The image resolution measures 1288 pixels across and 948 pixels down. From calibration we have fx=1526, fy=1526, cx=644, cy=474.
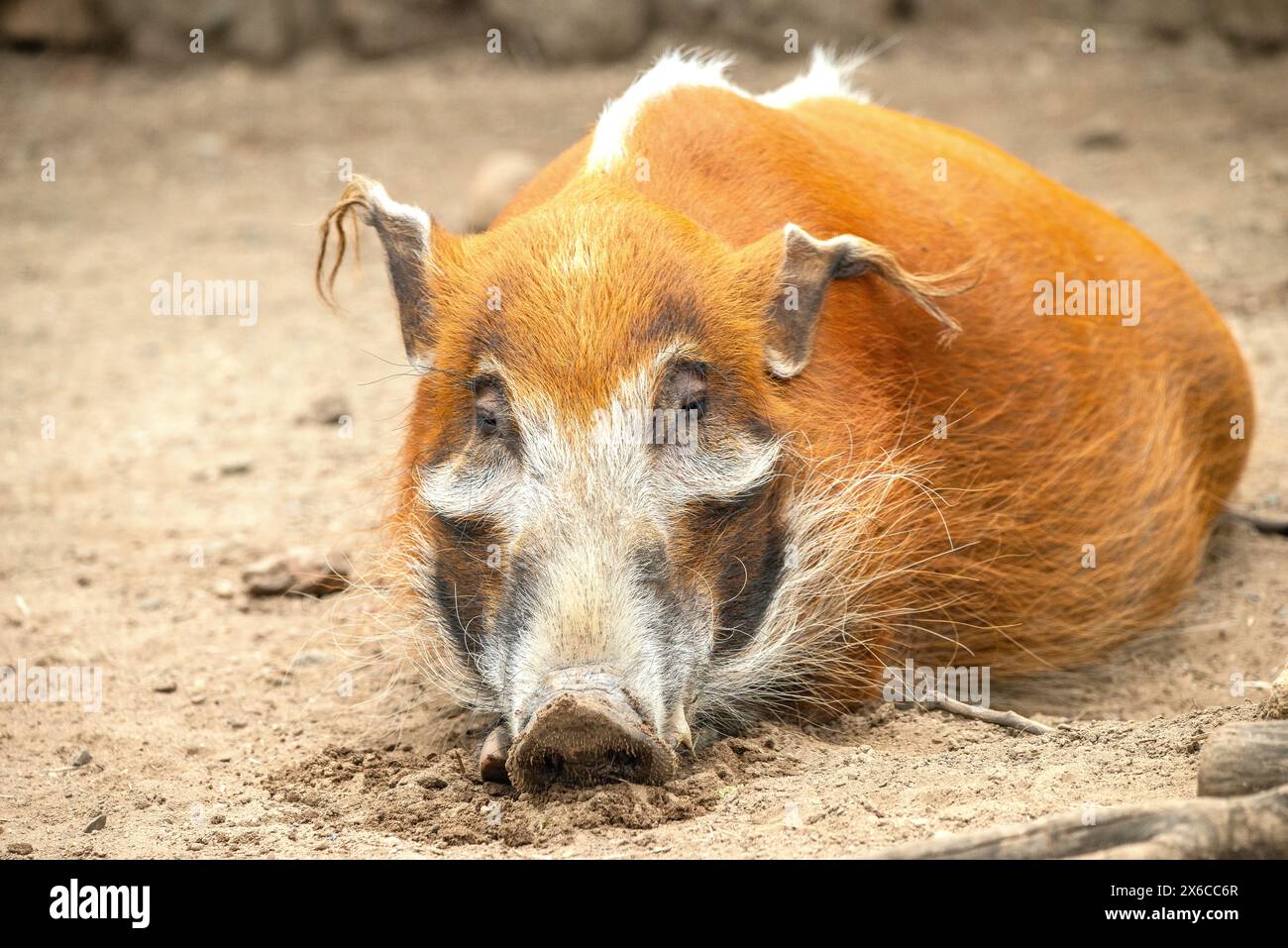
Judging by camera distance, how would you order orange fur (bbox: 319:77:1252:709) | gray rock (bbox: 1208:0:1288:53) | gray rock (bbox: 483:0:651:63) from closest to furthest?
1. orange fur (bbox: 319:77:1252:709)
2. gray rock (bbox: 1208:0:1288:53)
3. gray rock (bbox: 483:0:651:63)

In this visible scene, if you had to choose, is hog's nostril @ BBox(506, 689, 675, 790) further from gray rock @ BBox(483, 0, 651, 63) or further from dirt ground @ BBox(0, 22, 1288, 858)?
gray rock @ BBox(483, 0, 651, 63)

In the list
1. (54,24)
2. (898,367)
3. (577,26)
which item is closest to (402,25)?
(577,26)

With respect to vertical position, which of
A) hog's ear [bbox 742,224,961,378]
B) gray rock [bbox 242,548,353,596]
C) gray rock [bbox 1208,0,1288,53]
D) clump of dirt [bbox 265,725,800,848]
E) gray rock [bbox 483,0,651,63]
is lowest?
clump of dirt [bbox 265,725,800,848]

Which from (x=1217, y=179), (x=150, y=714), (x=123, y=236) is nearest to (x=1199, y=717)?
(x=150, y=714)

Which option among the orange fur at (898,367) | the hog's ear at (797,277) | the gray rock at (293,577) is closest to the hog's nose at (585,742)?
the orange fur at (898,367)

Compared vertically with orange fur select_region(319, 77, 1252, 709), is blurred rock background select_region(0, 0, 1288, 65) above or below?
above

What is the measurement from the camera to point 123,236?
10141 mm

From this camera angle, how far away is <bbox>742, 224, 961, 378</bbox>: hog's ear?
12.3ft

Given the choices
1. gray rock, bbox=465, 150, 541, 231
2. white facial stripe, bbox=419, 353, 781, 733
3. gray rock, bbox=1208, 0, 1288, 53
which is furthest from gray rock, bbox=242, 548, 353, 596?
gray rock, bbox=1208, 0, 1288, 53

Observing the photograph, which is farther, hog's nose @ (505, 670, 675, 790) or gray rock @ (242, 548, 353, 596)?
gray rock @ (242, 548, 353, 596)

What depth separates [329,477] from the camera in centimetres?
642

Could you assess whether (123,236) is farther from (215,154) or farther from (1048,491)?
(1048,491)

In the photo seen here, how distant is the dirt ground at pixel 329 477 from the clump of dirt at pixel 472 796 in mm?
10

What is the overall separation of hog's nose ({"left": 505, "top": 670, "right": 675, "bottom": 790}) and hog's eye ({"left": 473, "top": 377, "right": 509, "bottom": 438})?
0.68m
